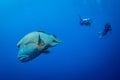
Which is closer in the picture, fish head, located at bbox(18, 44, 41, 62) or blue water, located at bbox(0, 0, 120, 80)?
fish head, located at bbox(18, 44, 41, 62)

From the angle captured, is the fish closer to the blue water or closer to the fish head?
the fish head

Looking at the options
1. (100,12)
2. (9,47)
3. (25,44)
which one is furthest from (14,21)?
(25,44)

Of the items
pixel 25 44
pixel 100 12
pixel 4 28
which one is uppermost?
pixel 100 12

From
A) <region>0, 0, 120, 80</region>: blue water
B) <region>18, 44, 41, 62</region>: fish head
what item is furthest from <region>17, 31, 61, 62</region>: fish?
<region>0, 0, 120, 80</region>: blue water

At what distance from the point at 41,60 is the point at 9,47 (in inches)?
45.2

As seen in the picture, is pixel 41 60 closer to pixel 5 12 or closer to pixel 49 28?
pixel 49 28

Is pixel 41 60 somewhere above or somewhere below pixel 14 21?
below

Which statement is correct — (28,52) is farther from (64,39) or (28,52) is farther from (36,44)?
(64,39)

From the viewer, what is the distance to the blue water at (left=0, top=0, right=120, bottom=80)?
7164mm

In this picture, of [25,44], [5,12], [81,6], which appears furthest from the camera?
[81,6]

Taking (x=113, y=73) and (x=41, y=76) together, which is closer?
(x=41, y=76)

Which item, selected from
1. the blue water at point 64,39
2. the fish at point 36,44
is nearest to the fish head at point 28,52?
the fish at point 36,44

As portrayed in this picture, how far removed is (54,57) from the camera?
7809mm

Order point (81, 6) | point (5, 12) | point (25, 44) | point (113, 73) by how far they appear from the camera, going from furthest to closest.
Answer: point (113, 73)
point (81, 6)
point (5, 12)
point (25, 44)
